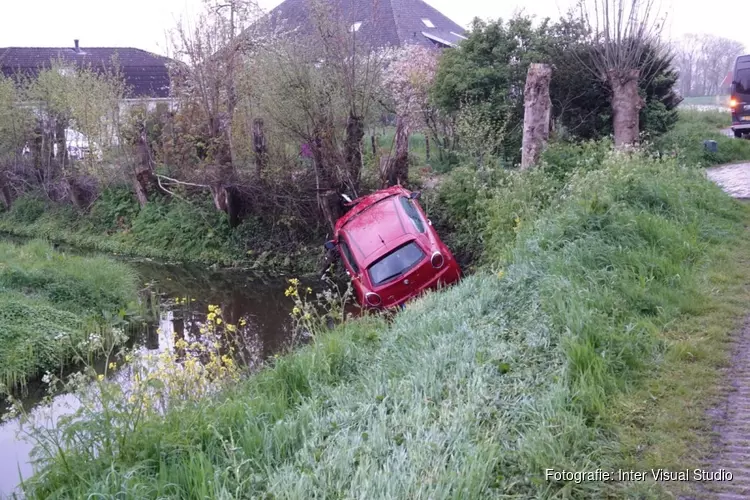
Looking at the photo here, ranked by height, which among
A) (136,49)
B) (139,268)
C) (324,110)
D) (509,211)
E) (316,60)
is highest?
(136,49)

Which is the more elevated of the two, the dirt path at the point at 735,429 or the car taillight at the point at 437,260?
the dirt path at the point at 735,429

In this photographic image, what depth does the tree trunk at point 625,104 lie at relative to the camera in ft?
43.3

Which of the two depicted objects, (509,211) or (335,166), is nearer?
(509,211)

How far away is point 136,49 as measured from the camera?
42219 millimetres

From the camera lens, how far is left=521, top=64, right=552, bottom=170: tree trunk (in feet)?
41.4

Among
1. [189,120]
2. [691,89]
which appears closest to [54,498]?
[189,120]

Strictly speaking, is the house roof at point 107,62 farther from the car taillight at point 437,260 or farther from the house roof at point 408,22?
the car taillight at point 437,260

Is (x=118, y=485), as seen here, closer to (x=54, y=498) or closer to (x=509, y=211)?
(x=54, y=498)

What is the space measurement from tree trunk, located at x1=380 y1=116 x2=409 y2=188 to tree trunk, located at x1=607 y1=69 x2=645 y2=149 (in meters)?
4.87

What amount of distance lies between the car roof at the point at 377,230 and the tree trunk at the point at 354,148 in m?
3.59

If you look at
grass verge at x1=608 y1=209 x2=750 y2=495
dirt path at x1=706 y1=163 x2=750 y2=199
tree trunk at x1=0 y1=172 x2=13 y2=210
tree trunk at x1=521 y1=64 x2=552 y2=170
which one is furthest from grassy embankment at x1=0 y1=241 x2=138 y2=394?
dirt path at x1=706 y1=163 x2=750 y2=199

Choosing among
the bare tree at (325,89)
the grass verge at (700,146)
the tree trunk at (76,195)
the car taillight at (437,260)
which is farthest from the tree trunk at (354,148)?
the tree trunk at (76,195)

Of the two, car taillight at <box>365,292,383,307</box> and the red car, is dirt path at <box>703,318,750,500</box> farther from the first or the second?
car taillight at <box>365,292,383,307</box>

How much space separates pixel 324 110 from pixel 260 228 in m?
4.69
